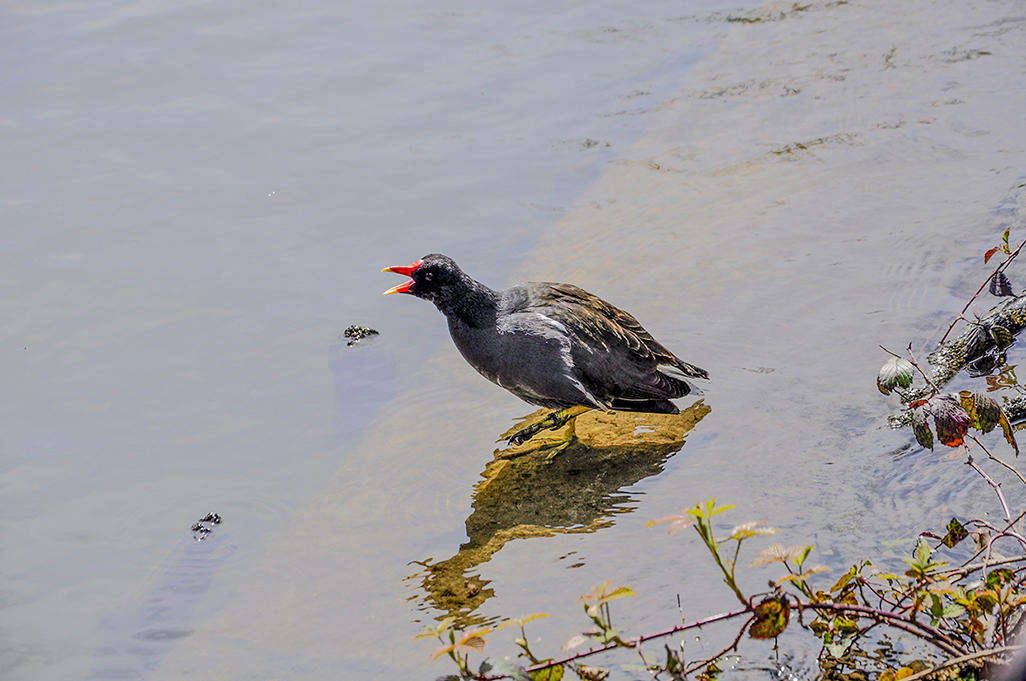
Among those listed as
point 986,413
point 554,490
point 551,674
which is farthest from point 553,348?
point 551,674

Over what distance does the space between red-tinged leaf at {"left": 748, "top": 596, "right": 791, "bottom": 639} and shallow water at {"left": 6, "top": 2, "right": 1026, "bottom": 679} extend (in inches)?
21.2

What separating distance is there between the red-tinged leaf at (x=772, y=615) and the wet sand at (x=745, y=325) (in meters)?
0.56

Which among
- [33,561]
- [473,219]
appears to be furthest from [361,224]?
[33,561]

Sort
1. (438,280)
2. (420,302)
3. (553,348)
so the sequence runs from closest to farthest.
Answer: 1. (553,348)
2. (438,280)
3. (420,302)

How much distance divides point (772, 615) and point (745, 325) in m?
2.98

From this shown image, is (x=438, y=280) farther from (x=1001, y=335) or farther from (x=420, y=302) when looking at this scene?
(x=1001, y=335)

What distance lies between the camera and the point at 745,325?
5.25 meters

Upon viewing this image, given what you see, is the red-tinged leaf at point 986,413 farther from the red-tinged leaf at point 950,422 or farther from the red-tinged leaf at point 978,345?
the red-tinged leaf at point 978,345

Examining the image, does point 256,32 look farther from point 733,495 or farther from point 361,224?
point 733,495

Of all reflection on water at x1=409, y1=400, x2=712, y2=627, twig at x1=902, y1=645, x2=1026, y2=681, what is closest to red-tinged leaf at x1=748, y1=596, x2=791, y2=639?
twig at x1=902, y1=645, x2=1026, y2=681

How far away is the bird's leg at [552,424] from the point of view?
475 cm

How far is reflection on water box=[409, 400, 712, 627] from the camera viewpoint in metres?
3.75

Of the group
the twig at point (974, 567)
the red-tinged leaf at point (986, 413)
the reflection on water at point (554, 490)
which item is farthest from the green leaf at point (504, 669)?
the red-tinged leaf at point (986, 413)

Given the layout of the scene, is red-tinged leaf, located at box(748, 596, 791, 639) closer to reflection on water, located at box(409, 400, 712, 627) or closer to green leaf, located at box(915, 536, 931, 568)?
green leaf, located at box(915, 536, 931, 568)
